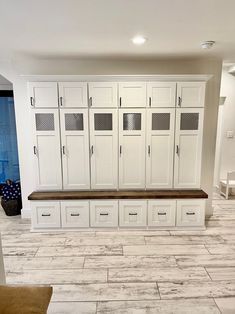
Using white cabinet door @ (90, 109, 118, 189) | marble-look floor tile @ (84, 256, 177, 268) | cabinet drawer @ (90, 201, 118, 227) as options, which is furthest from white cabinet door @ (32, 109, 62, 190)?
marble-look floor tile @ (84, 256, 177, 268)

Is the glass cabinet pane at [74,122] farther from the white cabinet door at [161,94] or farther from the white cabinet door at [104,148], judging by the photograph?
the white cabinet door at [161,94]

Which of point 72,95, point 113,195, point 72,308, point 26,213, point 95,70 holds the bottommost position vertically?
point 72,308

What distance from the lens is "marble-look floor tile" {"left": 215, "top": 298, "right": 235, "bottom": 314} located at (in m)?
1.94

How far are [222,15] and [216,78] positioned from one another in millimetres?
1671

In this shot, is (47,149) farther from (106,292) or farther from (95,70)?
(106,292)

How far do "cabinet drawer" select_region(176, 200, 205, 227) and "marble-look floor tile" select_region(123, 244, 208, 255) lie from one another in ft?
1.51

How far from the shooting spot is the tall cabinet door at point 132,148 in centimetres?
325

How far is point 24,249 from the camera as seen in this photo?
2.88 metres

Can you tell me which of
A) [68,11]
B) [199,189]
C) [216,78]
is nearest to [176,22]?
[68,11]

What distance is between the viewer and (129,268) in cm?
251

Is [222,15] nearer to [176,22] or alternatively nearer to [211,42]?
[176,22]

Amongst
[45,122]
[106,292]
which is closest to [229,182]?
[106,292]

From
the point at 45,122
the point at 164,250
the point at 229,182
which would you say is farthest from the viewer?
the point at 229,182

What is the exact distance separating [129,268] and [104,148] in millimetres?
1588
